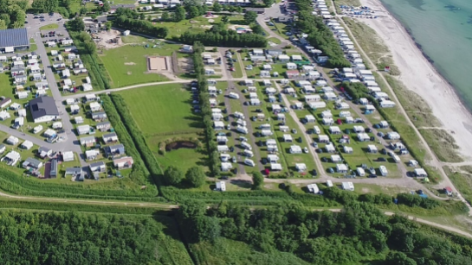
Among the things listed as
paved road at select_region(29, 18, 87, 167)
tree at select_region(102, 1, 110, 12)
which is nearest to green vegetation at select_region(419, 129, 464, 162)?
paved road at select_region(29, 18, 87, 167)

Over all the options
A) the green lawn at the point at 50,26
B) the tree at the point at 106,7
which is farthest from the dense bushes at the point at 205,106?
the green lawn at the point at 50,26

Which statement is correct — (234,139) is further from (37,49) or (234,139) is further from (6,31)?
(6,31)

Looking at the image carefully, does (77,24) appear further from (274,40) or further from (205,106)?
(274,40)

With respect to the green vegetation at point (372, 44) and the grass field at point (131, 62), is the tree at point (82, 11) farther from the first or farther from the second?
the green vegetation at point (372, 44)

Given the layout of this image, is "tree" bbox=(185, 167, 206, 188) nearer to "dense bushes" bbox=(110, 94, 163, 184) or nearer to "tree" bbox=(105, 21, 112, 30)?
"dense bushes" bbox=(110, 94, 163, 184)

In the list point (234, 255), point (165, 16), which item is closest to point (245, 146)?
point (234, 255)

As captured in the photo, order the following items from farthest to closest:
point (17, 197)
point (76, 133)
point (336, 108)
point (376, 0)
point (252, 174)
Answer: point (376, 0), point (336, 108), point (76, 133), point (252, 174), point (17, 197)

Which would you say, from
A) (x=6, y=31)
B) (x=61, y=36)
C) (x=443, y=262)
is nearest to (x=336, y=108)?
(x=443, y=262)
